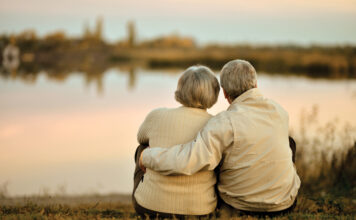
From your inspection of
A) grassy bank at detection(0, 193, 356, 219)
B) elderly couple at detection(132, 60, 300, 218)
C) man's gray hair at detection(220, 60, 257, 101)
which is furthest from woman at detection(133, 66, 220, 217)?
grassy bank at detection(0, 193, 356, 219)

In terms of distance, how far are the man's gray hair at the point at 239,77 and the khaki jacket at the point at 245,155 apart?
6cm

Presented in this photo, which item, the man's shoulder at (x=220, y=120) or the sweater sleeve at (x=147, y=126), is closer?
the man's shoulder at (x=220, y=120)

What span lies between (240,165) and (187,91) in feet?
2.03

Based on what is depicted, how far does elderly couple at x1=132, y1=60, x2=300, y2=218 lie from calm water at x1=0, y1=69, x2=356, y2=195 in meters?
3.46

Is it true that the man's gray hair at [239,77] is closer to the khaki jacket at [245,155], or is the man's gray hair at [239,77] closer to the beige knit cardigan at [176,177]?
the khaki jacket at [245,155]

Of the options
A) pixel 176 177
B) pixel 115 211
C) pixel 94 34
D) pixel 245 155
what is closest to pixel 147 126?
pixel 176 177

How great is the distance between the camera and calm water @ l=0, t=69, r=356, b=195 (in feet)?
24.6

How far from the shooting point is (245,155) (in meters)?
2.84

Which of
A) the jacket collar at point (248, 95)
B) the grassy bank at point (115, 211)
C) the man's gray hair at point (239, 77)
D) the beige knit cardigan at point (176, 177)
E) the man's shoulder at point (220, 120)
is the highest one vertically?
the man's gray hair at point (239, 77)

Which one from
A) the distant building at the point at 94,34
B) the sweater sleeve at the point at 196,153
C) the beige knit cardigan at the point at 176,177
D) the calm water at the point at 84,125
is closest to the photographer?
the sweater sleeve at the point at 196,153

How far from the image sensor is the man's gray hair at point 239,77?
2926mm

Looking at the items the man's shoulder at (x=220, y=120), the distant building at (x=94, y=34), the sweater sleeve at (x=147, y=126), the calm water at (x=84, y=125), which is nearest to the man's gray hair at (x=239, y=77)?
the man's shoulder at (x=220, y=120)

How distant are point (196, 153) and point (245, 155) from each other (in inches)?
14.9

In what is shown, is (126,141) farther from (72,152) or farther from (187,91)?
(187,91)
